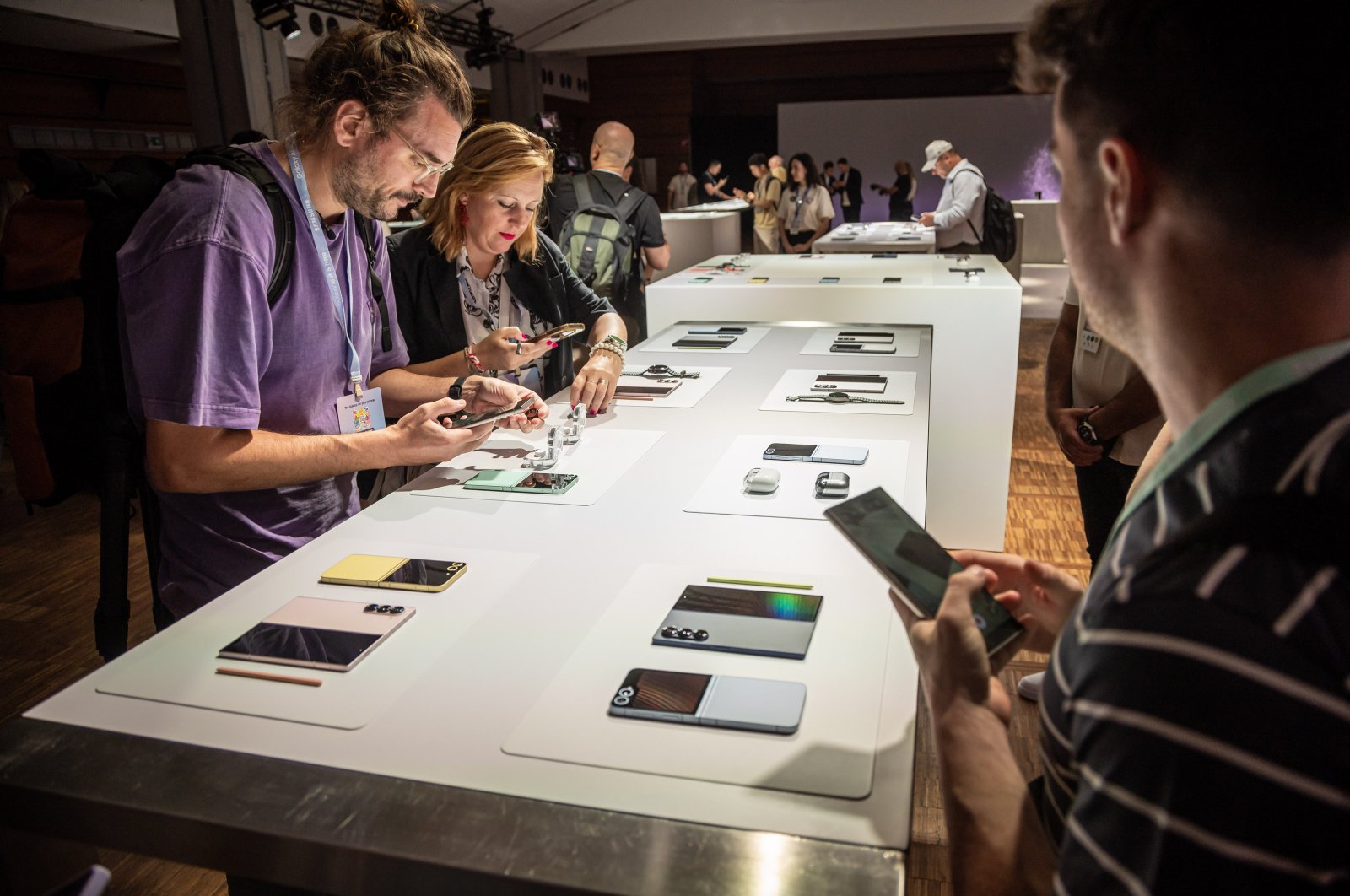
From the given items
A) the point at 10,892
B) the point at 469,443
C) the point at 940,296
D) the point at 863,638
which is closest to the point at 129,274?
the point at 469,443

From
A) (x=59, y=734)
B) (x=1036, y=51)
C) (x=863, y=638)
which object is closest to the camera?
(x=1036, y=51)

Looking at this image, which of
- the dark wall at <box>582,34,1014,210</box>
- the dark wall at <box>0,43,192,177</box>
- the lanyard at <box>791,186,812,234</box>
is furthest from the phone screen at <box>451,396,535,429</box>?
the dark wall at <box>582,34,1014,210</box>

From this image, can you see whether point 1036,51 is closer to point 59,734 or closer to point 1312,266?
point 1312,266

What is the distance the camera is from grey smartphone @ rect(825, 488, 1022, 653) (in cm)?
83

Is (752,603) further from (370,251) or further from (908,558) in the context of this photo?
(370,251)

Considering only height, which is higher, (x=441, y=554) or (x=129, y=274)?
(x=129, y=274)

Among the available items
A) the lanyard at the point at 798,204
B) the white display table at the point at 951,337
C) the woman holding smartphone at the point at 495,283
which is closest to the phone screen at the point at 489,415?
the woman holding smartphone at the point at 495,283

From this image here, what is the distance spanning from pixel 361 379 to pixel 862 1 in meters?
9.96

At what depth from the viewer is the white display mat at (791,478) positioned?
141 centimetres

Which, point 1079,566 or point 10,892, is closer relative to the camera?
point 10,892

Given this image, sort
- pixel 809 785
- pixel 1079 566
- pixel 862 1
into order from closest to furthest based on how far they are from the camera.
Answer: pixel 809 785, pixel 1079 566, pixel 862 1

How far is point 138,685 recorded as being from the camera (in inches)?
38.3

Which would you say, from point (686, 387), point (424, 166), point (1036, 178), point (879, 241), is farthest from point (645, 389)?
point (1036, 178)

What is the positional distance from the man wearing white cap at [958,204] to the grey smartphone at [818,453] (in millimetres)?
4714
